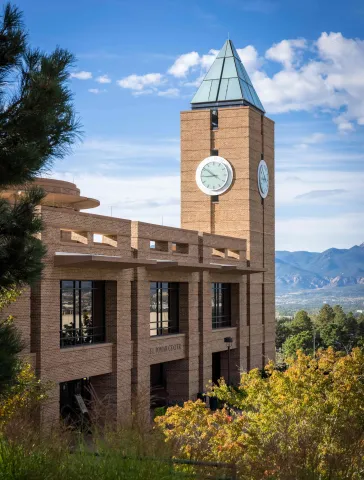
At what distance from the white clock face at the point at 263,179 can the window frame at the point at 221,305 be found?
719cm

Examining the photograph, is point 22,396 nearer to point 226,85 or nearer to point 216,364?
point 216,364

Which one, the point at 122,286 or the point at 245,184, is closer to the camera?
the point at 122,286

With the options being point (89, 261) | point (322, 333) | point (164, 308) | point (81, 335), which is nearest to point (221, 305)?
point (164, 308)

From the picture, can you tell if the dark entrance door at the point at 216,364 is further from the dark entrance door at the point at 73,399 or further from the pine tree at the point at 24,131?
the pine tree at the point at 24,131

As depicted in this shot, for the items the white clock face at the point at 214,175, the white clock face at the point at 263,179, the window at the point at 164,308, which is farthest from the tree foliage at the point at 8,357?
the white clock face at the point at 263,179

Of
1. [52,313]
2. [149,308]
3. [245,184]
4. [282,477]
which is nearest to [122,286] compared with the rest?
[149,308]

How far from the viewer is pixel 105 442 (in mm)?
12609

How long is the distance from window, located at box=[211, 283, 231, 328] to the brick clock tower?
90cm

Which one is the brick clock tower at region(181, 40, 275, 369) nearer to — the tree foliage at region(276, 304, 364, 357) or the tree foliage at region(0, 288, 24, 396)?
the tree foliage at region(276, 304, 364, 357)

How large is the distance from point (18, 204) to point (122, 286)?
66.8 feet

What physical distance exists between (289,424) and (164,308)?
21.9 m

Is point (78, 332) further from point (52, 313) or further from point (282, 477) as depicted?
point (282, 477)

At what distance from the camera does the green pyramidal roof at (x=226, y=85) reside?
49750mm

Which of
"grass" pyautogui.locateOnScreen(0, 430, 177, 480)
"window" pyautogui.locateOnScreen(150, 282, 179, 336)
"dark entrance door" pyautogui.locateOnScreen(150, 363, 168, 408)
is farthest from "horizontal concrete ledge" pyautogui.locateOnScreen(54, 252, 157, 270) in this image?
"grass" pyautogui.locateOnScreen(0, 430, 177, 480)
